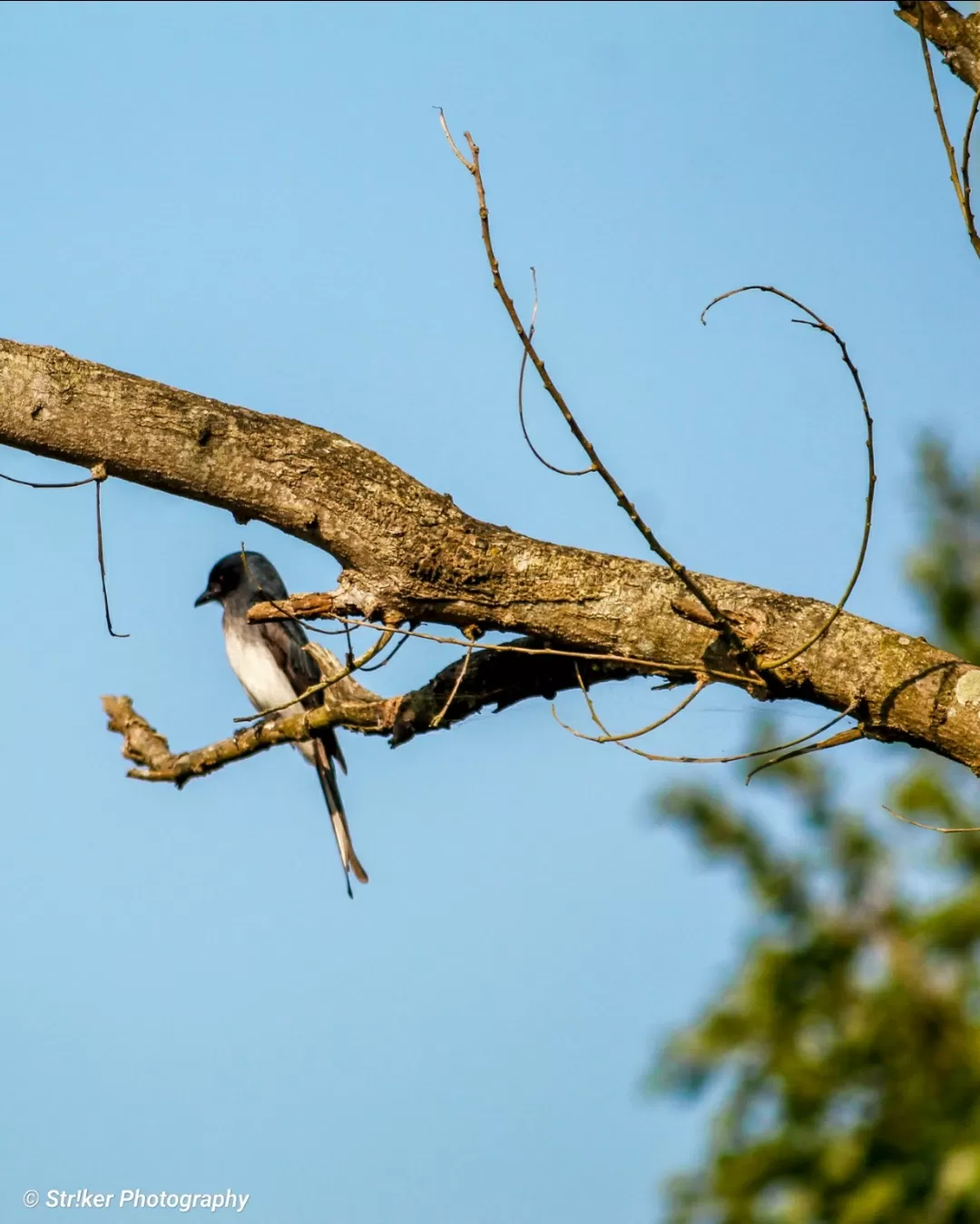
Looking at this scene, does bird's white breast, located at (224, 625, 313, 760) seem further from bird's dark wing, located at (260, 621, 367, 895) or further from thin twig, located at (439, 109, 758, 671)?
thin twig, located at (439, 109, 758, 671)

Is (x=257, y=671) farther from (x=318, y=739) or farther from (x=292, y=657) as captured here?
(x=318, y=739)

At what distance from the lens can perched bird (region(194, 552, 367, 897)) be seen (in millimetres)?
8789

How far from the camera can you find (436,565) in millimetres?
3922

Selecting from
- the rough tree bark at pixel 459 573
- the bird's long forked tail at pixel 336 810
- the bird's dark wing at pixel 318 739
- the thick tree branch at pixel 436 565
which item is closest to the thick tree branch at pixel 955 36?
the rough tree bark at pixel 459 573

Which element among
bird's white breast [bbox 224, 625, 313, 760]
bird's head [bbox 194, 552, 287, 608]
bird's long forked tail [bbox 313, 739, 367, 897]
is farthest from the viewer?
bird's head [bbox 194, 552, 287, 608]

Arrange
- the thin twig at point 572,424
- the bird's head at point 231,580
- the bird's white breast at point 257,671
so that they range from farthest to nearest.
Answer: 1. the bird's head at point 231,580
2. the bird's white breast at point 257,671
3. the thin twig at point 572,424

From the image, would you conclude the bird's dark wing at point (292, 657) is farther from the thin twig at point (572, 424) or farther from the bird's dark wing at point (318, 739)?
the thin twig at point (572, 424)

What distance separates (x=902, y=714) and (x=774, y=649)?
1.27ft

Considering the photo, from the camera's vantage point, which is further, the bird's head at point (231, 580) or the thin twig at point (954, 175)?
the bird's head at point (231, 580)

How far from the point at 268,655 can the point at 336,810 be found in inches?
52.3

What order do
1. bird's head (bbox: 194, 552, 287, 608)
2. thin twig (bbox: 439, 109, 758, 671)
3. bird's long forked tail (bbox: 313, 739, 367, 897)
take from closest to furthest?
thin twig (bbox: 439, 109, 758, 671)
bird's long forked tail (bbox: 313, 739, 367, 897)
bird's head (bbox: 194, 552, 287, 608)

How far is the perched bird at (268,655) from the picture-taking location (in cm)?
879

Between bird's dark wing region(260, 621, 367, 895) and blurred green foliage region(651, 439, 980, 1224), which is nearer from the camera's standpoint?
blurred green foliage region(651, 439, 980, 1224)

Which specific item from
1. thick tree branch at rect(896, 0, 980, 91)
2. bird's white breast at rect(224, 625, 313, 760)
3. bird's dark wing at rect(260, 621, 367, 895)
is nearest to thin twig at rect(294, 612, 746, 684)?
thick tree branch at rect(896, 0, 980, 91)
